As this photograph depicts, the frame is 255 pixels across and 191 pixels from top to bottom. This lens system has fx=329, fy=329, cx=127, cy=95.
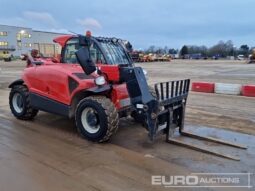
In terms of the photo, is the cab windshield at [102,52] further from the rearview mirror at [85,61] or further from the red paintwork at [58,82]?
the rearview mirror at [85,61]

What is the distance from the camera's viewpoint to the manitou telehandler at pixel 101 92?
5.97 metres

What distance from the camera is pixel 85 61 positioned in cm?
630

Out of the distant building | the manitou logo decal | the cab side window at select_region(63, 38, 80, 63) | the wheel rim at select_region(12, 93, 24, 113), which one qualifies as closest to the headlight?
the cab side window at select_region(63, 38, 80, 63)

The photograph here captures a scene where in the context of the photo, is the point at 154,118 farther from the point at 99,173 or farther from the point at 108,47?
the point at 108,47

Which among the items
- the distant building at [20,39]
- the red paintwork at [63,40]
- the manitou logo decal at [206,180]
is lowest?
the manitou logo decal at [206,180]

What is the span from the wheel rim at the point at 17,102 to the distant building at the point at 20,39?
9607 cm

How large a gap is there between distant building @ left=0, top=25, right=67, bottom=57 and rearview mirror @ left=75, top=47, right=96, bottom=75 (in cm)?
9826

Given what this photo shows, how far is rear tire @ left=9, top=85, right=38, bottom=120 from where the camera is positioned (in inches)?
309

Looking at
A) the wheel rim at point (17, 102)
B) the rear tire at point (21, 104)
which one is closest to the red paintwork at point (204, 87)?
the rear tire at point (21, 104)

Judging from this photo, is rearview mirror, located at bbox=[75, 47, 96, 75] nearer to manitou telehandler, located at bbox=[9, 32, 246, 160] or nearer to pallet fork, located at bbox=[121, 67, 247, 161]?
manitou telehandler, located at bbox=[9, 32, 246, 160]

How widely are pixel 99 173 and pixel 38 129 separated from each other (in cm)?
291

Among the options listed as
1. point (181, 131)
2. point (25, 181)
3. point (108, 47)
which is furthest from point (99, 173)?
point (108, 47)

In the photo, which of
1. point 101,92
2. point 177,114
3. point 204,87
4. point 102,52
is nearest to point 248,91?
point 204,87

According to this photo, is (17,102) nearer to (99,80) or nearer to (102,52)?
(102,52)
